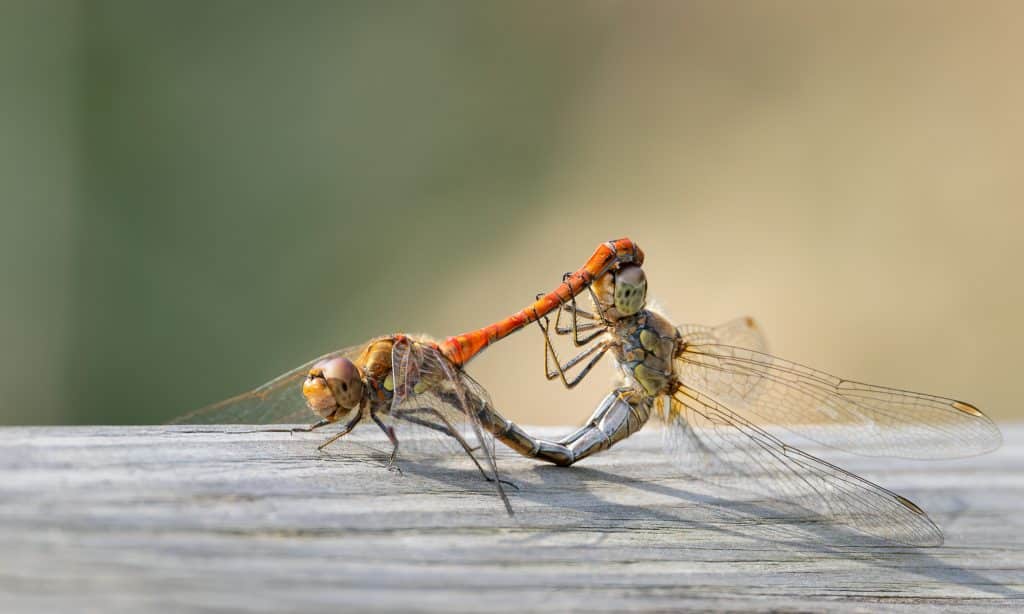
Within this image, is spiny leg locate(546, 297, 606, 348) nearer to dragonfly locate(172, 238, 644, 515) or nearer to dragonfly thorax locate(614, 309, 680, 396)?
dragonfly thorax locate(614, 309, 680, 396)

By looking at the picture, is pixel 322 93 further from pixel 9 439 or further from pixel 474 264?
pixel 9 439

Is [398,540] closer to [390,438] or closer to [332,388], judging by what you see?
[390,438]

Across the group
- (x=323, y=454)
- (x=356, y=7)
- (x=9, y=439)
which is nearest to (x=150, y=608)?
(x=9, y=439)

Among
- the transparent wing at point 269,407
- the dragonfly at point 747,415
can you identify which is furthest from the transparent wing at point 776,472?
the transparent wing at point 269,407

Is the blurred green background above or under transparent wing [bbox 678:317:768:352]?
above

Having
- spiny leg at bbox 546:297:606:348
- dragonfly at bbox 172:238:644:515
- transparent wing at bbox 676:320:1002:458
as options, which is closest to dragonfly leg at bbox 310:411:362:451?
dragonfly at bbox 172:238:644:515

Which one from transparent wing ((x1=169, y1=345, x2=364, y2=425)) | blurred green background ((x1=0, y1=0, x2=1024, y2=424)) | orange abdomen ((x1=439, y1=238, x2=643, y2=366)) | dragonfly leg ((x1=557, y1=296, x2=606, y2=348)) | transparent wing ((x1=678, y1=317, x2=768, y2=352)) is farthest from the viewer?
blurred green background ((x1=0, y1=0, x2=1024, y2=424))

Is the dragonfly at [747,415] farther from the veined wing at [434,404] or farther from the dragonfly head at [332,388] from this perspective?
the dragonfly head at [332,388]
